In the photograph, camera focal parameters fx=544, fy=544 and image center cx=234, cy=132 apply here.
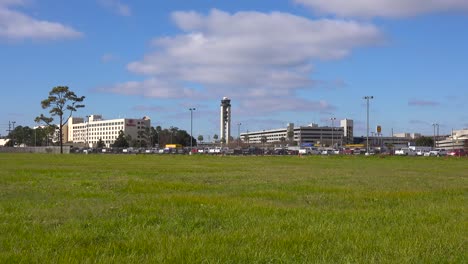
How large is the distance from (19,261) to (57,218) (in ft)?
12.6

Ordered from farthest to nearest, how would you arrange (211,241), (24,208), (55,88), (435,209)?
(55,88)
(435,209)
(24,208)
(211,241)

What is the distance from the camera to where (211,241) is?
8.20 metres

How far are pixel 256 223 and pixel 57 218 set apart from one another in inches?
151

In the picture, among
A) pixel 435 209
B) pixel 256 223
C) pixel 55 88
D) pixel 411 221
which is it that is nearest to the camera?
pixel 256 223

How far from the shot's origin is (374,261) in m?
7.07

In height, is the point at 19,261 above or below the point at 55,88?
below

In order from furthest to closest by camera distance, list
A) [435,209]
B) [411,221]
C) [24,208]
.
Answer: [435,209], [24,208], [411,221]

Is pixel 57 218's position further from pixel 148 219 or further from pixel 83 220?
pixel 148 219

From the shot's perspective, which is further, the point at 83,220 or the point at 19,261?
the point at 83,220

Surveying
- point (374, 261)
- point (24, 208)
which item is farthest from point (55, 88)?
point (374, 261)

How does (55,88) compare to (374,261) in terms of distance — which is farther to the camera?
(55,88)

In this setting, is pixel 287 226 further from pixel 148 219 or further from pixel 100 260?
pixel 100 260

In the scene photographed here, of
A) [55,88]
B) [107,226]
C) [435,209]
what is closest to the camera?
[107,226]

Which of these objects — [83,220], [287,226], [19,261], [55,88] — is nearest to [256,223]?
[287,226]
